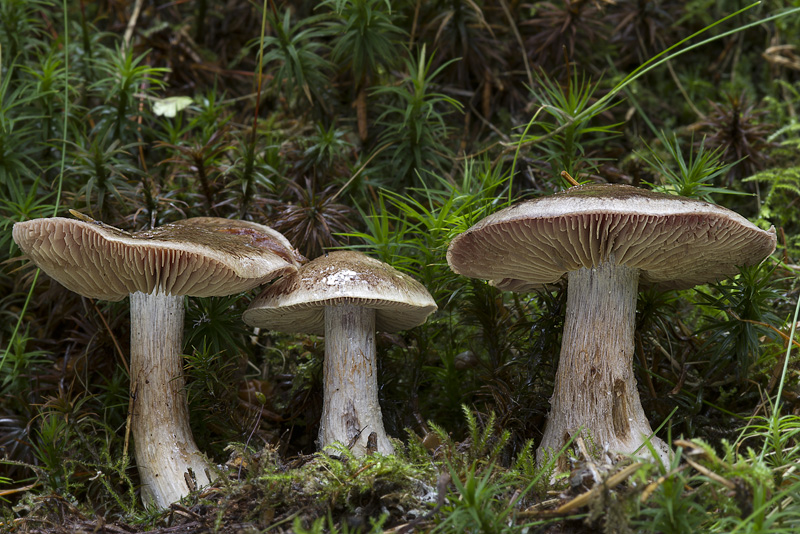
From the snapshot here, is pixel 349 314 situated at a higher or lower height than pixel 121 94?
lower

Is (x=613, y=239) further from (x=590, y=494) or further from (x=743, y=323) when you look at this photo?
(x=590, y=494)

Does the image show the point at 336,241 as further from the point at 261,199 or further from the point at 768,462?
the point at 768,462

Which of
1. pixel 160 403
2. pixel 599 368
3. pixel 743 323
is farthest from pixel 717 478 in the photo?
pixel 160 403

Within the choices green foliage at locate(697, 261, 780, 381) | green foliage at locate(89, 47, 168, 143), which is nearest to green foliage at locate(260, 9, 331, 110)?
green foliage at locate(89, 47, 168, 143)

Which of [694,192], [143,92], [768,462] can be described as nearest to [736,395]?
[768,462]

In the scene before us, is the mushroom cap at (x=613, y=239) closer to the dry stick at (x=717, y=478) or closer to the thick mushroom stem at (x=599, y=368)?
the thick mushroom stem at (x=599, y=368)

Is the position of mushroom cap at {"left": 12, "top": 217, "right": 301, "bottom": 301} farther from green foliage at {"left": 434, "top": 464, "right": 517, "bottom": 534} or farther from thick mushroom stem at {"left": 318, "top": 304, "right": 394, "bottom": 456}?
green foliage at {"left": 434, "top": 464, "right": 517, "bottom": 534}
